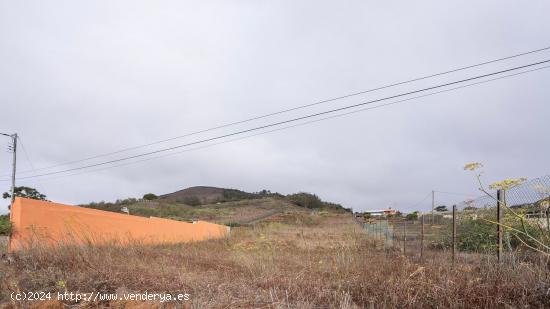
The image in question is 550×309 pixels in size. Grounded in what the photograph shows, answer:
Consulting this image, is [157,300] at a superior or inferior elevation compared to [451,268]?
inferior

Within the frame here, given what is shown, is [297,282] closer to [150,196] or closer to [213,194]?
[150,196]

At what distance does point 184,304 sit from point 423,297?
9.02 ft

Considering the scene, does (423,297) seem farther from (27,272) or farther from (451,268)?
(27,272)

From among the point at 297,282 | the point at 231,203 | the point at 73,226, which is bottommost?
the point at 297,282

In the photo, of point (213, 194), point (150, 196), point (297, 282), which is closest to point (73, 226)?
point (297, 282)

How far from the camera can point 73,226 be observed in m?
13.1

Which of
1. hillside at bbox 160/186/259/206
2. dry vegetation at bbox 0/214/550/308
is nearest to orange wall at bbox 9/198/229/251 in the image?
dry vegetation at bbox 0/214/550/308

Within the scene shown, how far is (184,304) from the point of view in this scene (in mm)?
4977

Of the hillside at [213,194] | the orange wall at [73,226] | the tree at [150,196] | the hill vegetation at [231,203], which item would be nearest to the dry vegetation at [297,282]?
the orange wall at [73,226]

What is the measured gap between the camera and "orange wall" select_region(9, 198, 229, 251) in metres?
10.8

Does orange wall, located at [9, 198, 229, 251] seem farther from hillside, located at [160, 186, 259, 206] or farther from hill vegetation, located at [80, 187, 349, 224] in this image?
hillside, located at [160, 186, 259, 206]

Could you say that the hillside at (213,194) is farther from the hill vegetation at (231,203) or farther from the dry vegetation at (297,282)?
the dry vegetation at (297,282)

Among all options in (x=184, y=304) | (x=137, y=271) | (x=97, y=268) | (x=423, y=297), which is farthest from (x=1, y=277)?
(x=423, y=297)

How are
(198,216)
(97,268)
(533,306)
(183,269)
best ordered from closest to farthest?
(533,306) → (97,268) → (183,269) → (198,216)
